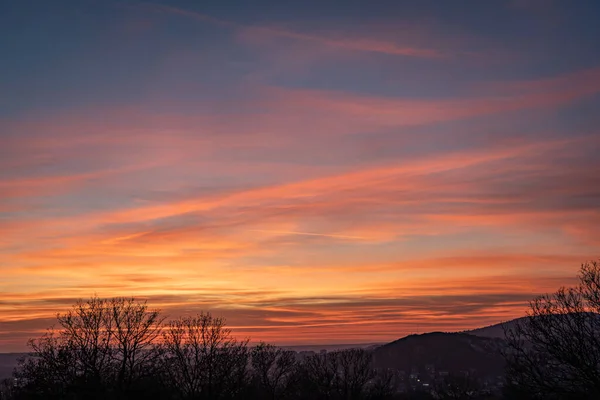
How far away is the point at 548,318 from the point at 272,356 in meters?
68.8

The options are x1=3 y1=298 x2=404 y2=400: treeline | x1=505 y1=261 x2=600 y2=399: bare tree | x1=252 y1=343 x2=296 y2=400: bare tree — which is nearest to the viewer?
x1=505 y1=261 x2=600 y2=399: bare tree

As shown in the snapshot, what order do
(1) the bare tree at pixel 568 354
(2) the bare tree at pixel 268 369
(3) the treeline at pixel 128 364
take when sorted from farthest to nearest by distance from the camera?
(2) the bare tree at pixel 268 369 → (3) the treeline at pixel 128 364 → (1) the bare tree at pixel 568 354

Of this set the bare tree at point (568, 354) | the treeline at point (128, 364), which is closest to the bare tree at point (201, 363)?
the treeline at point (128, 364)

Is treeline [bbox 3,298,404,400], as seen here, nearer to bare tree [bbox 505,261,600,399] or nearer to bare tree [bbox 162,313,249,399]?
bare tree [bbox 162,313,249,399]

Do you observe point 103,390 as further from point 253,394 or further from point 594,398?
point 594,398

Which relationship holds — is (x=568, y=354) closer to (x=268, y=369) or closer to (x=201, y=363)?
(x=201, y=363)

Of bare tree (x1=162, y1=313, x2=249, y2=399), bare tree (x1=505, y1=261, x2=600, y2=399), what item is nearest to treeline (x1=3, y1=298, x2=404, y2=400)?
bare tree (x1=162, y1=313, x2=249, y2=399)

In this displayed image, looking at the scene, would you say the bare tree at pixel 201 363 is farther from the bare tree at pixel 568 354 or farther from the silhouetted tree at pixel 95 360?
the bare tree at pixel 568 354

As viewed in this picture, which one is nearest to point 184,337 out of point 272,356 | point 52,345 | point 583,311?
point 52,345

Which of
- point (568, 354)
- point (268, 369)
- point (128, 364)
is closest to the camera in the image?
point (568, 354)

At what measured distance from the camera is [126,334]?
2456 inches

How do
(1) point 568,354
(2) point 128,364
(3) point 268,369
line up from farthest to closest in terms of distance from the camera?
(3) point 268,369 < (2) point 128,364 < (1) point 568,354

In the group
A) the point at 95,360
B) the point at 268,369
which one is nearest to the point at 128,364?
the point at 95,360

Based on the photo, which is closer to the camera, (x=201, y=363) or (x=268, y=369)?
(x=201, y=363)
